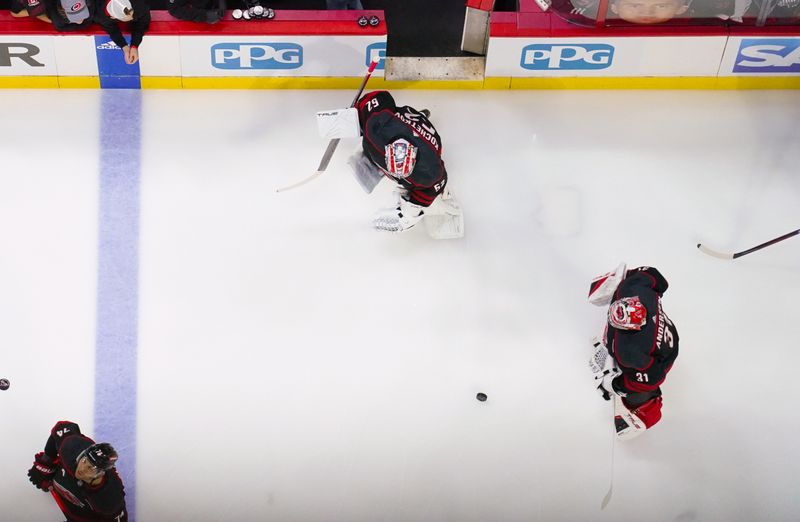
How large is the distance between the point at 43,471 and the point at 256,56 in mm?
2470

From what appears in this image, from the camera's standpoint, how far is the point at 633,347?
4594 millimetres

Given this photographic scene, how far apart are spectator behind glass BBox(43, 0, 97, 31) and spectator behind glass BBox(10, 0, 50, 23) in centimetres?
5

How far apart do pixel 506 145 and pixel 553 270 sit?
809 millimetres

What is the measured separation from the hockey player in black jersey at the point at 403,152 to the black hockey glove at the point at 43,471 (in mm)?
2024

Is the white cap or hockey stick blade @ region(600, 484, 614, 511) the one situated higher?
the white cap

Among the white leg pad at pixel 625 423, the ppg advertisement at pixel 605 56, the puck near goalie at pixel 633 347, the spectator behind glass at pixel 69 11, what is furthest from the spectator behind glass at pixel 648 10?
the spectator behind glass at pixel 69 11

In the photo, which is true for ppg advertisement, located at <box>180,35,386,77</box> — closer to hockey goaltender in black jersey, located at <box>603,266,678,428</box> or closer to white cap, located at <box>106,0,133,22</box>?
white cap, located at <box>106,0,133,22</box>

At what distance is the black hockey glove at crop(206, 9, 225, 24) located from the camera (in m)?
5.48

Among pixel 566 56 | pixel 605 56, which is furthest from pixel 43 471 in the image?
pixel 605 56

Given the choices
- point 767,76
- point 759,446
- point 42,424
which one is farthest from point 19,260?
point 767,76

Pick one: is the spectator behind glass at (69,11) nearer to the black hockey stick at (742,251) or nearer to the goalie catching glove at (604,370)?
the goalie catching glove at (604,370)

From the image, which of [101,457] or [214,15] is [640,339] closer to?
[101,457]

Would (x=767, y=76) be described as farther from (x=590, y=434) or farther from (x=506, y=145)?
(x=590, y=434)

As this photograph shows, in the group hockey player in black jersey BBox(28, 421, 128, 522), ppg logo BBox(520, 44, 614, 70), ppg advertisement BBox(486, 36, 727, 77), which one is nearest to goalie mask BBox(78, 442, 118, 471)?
hockey player in black jersey BBox(28, 421, 128, 522)
